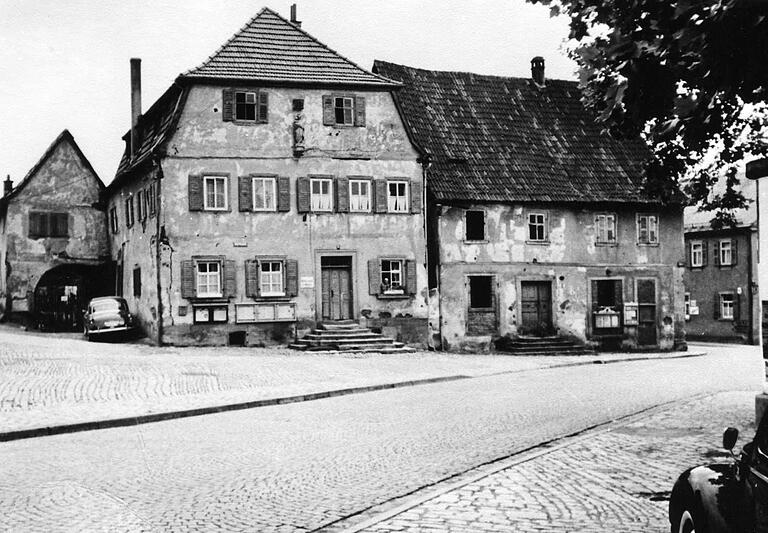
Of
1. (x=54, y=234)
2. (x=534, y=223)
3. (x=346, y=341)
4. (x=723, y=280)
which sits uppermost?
(x=54, y=234)

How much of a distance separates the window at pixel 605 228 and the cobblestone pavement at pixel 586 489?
24.7 m

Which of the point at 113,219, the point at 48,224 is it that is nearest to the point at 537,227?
the point at 113,219

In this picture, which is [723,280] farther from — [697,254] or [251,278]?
[251,278]

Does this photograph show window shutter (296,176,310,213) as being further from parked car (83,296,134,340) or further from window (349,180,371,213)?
parked car (83,296,134,340)

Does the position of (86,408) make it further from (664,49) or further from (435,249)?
(435,249)

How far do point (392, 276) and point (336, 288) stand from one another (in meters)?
2.09

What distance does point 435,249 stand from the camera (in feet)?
115

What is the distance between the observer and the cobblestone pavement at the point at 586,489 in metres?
7.66

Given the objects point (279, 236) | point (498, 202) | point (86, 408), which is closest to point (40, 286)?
point (279, 236)

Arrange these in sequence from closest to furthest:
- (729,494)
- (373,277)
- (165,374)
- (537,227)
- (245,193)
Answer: (729,494) < (165,374) < (245,193) < (373,277) < (537,227)

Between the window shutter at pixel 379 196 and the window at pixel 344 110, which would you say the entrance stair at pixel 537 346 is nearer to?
the window shutter at pixel 379 196

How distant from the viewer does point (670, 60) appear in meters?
7.81

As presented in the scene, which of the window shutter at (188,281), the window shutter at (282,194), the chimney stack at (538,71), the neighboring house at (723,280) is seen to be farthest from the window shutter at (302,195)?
the neighboring house at (723,280)

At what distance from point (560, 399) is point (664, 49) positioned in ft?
36.5
